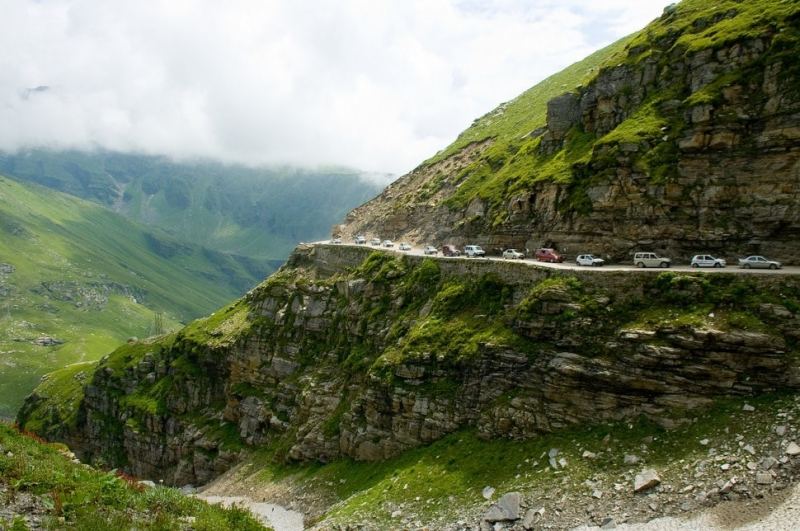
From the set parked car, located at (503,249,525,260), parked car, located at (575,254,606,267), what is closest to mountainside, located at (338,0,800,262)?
parked car, located at (575,254,606,267)

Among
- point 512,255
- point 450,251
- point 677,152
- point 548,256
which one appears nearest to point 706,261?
point 677,152

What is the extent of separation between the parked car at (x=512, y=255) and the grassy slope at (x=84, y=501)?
4899 centimetres

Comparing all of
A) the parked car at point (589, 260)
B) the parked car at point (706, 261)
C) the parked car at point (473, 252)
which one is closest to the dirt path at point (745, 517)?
the parked car at point (706, 261)

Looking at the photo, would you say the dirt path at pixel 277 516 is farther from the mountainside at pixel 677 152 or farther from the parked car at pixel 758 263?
the parked car at pixel 758 263

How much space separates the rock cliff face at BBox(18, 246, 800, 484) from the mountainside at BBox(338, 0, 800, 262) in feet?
38.2

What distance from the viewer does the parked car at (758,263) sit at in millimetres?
50403

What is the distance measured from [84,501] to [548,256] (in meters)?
54.4

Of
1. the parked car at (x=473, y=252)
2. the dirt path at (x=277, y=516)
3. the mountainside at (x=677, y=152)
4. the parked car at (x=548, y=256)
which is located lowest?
the dirt path at (x=277, y=516)

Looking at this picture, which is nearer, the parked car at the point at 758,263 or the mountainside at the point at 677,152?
the parked car at the point at 758,263

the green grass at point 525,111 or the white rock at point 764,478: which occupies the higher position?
the green grass at point 525,111

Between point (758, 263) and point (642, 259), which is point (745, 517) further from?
point (642, 259)

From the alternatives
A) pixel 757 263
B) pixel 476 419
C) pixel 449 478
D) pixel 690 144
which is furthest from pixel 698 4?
pixel 449 478

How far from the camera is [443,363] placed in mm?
62969

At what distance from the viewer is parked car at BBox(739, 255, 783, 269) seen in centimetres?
5040
